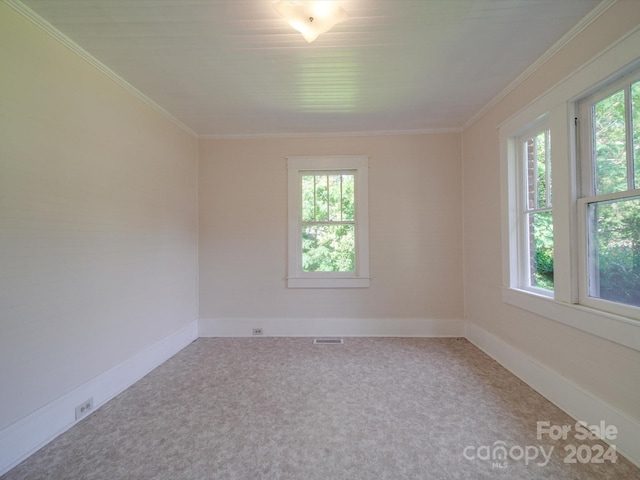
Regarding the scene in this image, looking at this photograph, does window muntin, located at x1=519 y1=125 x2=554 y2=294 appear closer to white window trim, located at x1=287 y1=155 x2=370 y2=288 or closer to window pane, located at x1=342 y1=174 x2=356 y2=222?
white window trim, located at x1=287 y1=155 x2=370 y2=288

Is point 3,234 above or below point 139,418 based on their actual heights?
above

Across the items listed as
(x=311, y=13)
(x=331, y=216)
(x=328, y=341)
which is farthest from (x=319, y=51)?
(x=328, y=341)

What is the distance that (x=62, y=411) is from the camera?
5.71ft

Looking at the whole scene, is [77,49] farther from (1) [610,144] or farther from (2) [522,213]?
(2) [522,213]

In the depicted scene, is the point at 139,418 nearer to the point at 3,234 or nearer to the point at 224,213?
the point at 3,234

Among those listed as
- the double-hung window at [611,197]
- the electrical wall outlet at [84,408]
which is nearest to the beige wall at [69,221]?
the electrical wall outlet at [84,408]

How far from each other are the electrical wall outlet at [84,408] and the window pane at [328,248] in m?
2.32

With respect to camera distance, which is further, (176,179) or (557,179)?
(176,179)

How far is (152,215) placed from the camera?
264 centimetres

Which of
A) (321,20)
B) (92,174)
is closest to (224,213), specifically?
(92,174)

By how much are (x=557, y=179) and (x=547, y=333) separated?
119 centimetres

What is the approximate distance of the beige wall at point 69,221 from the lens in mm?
1506

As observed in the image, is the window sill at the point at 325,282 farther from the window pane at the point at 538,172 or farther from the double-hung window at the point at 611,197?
the double-hung window at the point at 611,197

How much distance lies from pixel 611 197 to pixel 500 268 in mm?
1182
